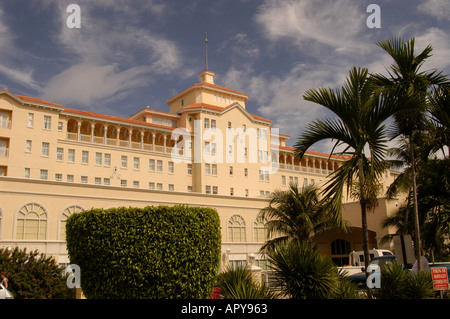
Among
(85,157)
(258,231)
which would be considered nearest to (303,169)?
(258,231)

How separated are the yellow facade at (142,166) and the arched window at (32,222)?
0.08m

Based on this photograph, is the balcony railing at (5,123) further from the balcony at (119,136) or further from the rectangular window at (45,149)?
the balcony at (119,136)

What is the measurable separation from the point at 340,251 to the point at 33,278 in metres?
40.6

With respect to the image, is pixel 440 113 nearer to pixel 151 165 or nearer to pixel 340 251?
pixel 340 251

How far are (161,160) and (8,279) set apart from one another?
36.9 metres

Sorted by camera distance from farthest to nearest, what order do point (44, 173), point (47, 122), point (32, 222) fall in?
point (47, 122)
point (44, 173)
point (32, 222)

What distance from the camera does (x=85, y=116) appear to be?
172 ft

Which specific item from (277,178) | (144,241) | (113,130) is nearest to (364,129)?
(144,241)

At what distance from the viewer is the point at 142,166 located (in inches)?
2138

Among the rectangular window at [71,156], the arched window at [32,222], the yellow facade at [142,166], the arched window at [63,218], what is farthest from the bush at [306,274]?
the rectangular window at [71,156]

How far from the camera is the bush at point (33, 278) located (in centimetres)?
1939
